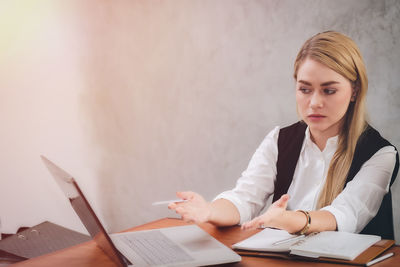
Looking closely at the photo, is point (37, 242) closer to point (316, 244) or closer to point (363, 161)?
point (316, 244)

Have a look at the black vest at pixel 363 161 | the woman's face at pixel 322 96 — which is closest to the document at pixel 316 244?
the black vest at pixel 363 161

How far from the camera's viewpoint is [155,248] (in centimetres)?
111

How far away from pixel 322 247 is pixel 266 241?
0.53ft

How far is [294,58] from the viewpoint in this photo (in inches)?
71.6

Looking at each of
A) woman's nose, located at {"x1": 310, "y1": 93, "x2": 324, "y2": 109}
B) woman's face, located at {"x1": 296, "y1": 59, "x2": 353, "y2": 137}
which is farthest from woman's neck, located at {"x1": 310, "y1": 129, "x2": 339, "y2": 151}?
woman's nose, located at {"x1": 310, "y1": 93, "x2": 324, "y2": 109}

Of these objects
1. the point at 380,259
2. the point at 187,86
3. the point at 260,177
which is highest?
the point at 187,86

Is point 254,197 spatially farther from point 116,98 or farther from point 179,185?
point 116,98

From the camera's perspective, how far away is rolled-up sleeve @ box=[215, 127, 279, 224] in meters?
1.80

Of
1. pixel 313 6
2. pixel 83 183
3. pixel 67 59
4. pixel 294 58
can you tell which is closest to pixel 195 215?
pixel 294 58

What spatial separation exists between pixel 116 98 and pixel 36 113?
2.38 feet

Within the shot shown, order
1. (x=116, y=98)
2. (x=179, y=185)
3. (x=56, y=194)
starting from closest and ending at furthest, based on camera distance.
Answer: (x=179, y=185) → (x=116, y=98) → (x=56, y=194)

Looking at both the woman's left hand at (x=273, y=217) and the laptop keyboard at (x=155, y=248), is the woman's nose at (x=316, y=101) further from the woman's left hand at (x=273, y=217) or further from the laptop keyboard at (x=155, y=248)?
the laptop keyboard at (x=155, y=248)

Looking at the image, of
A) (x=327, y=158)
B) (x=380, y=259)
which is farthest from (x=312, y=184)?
(x=380, y=259)

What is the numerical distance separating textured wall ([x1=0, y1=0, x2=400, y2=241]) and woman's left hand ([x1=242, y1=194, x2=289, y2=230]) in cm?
72
